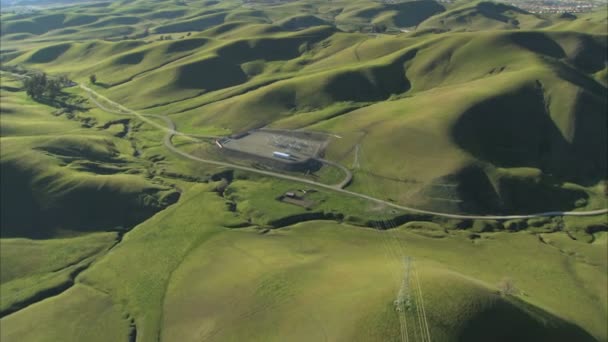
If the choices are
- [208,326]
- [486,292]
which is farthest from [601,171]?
[208,326]

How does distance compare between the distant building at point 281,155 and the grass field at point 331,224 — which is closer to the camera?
the grass field at point 331,224

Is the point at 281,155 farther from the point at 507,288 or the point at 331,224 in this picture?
the point at 507,288

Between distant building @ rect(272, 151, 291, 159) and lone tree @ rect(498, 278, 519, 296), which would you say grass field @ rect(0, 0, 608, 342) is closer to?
lone tree @ rect(498, 278, 519, 296)

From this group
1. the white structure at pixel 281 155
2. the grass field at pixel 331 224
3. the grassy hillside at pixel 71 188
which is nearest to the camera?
the grass field at pixel 331 224

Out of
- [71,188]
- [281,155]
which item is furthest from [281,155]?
[71,188]

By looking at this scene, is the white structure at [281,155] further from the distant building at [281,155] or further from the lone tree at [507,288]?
the lone tree at [507,288]

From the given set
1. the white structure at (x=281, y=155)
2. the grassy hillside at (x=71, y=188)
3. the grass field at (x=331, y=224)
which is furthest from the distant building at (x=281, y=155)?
the grassy hillside at (x=71, y=188)

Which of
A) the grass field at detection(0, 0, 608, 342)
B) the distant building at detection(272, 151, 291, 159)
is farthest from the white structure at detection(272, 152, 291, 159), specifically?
the grass field at detection(0, 0, 608, 342)

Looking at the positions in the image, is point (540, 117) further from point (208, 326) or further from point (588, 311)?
point (208, 326)
